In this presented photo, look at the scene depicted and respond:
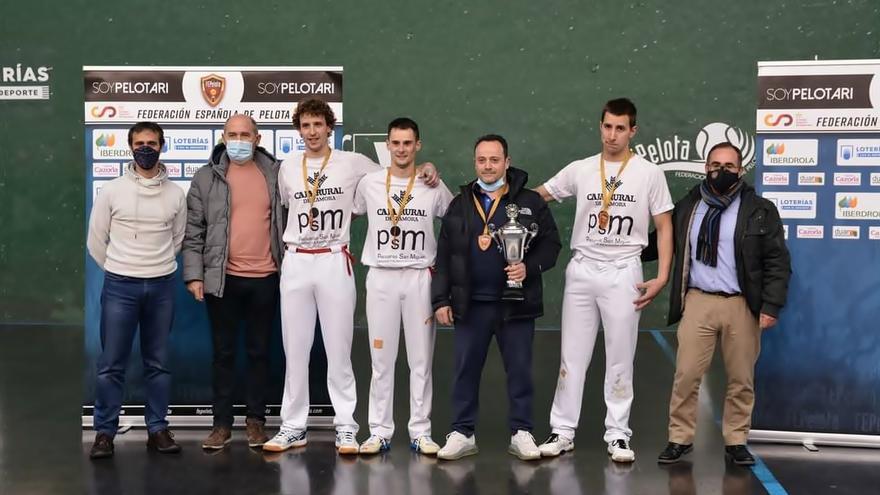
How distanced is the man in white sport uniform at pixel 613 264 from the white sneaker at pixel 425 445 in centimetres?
55

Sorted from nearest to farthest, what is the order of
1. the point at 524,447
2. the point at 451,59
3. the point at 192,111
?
the point at 524,447
the point at 192,111
the point at 451,59

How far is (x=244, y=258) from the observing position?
4816 millimetres

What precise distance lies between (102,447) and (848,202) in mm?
4075

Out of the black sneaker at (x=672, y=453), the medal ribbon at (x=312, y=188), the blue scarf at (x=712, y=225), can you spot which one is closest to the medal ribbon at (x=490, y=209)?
the medal ribbon at (x=312, y=188)

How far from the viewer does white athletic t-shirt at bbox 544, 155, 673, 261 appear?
457 centimetres

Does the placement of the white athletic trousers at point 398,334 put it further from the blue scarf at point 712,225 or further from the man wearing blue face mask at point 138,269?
the blue scarf at point 712,225

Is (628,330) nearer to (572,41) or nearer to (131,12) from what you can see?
(572,41)

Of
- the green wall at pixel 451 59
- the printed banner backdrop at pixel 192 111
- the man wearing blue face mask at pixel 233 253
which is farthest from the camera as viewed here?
the green wall at pixel 451 59

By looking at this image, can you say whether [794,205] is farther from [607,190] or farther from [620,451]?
[620,451]

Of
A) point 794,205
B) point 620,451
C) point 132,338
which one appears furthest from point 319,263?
point 794,205

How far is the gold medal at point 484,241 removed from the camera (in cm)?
453

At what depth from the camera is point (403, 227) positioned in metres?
4.60

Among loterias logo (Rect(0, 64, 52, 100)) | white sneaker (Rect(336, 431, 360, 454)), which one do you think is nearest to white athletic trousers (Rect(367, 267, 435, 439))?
white sneaker (Rect(336, 431, 360, 454))

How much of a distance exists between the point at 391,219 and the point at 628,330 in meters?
1.30
